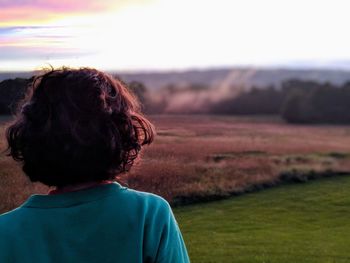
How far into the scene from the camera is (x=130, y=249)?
1.36m

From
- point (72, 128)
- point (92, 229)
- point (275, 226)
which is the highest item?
point (72, 128)

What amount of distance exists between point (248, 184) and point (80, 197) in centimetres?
1392

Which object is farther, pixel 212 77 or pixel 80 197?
pixel 212 77

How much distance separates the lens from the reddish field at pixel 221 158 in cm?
653

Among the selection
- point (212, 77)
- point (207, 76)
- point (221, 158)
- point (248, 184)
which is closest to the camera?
point (207, 76)

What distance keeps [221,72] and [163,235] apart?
6.03 m

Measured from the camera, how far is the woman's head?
137 cm

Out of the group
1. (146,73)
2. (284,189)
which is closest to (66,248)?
(146,73)

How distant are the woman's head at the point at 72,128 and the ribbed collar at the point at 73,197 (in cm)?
5

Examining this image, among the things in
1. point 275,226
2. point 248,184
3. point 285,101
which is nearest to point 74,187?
point 275,226

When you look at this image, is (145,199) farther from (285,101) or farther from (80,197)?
(285,101)

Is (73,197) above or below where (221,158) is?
above

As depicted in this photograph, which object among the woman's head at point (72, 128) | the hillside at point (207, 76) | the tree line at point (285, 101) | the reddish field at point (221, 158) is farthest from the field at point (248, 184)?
the woman's head at point (72, 128)

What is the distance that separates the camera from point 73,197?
1.37 meters
